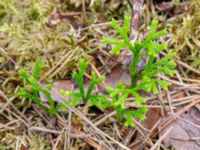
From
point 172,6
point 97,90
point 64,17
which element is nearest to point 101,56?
point 97,90

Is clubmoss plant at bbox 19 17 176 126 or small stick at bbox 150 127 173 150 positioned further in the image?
small stick at bbox 150 127 173 150

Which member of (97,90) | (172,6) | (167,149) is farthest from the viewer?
(172,6)

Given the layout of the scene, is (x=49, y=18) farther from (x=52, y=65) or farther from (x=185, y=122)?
(x=185, y=122)

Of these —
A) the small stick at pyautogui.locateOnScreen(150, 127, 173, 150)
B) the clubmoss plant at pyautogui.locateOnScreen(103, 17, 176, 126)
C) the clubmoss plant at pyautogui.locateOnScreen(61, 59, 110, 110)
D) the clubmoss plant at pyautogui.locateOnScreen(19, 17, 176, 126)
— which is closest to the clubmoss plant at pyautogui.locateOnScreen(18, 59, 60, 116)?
the clubmoss plant at pyautogui.locateOnScreen(19, 17, 176, 126)

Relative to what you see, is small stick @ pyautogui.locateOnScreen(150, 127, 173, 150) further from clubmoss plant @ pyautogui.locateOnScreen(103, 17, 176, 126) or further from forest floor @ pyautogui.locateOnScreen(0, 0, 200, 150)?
clubmoss plant @ pyautogui.locateOnScreen(103, 17, 176, 126)

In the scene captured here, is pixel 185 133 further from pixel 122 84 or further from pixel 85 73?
pixel 85 73

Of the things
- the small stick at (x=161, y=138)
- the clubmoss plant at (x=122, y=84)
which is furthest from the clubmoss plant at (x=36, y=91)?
the small stick at (x=161, y=138)

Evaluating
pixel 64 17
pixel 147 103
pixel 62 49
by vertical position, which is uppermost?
pixel 64 17

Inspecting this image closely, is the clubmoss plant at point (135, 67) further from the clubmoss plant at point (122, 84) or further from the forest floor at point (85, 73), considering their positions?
the forest floor at point (85, 73)
